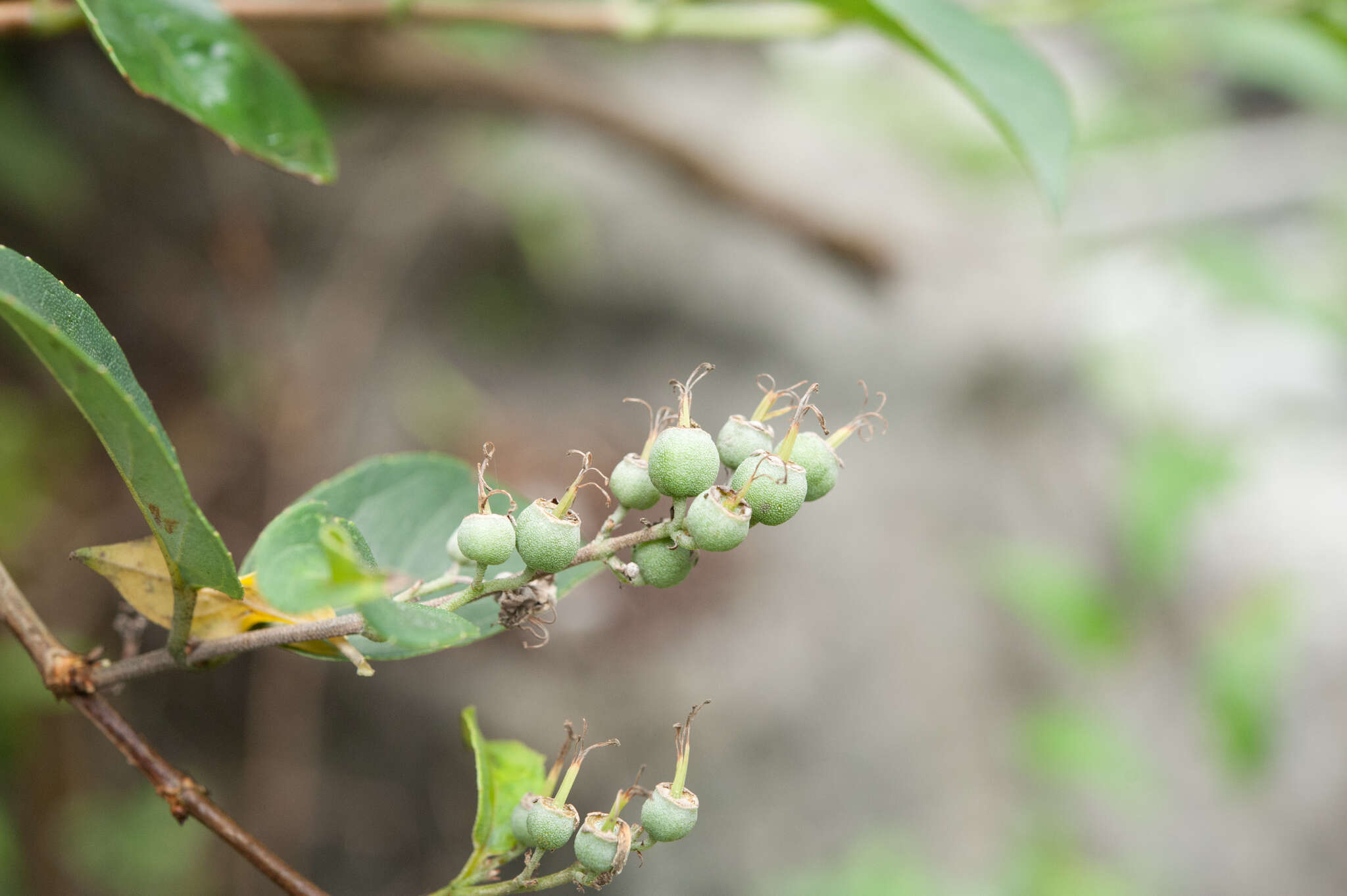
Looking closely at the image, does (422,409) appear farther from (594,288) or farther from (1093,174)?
(1093,174)

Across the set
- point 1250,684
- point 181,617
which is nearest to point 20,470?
point 181,617

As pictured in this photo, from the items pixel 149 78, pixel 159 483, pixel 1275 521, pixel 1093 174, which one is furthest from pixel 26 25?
pixel 1093 174

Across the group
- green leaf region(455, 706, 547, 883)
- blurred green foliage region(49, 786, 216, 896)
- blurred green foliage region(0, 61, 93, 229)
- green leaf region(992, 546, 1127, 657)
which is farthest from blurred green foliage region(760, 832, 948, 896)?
blurred green foliage region(0, 61, 93, 229)

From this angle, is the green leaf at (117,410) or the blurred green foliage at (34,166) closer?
the green leaf at (117,410)

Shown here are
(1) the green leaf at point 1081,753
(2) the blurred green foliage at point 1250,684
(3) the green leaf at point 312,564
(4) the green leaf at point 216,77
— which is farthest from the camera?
(2) the blurred green foliage at point 1250,684

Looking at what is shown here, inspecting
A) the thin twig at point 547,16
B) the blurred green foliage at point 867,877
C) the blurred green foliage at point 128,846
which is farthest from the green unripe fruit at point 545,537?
the blurred green foliage at point 867,877

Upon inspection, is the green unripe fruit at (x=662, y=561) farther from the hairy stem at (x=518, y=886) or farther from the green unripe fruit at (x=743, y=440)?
the hairy stem at (x=518, y=886)
